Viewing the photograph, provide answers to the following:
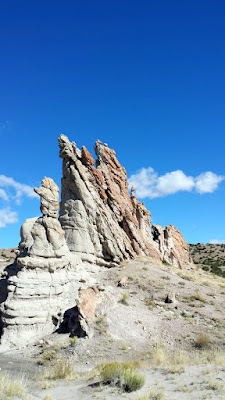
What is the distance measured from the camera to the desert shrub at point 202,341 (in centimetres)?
1407

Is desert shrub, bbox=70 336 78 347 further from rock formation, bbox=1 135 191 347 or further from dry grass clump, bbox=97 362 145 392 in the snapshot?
dry grass clump, bbox=97 362 145 392

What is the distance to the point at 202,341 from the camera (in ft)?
46.4

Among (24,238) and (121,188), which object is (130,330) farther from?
(121,188)

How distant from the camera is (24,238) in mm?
20047

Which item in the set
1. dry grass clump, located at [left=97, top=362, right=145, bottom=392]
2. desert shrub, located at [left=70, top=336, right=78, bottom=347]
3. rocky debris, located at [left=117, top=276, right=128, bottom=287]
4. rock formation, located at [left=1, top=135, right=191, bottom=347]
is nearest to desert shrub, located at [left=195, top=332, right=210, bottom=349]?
rock formation, located at [left=1, top=135, right=191, bottom=347]

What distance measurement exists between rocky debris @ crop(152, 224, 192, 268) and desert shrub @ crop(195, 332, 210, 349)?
760 inches

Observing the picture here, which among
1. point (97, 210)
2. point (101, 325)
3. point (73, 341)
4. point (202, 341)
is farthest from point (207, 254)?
point (73, 341)

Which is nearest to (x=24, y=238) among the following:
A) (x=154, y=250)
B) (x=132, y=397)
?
(x=132, y=397)

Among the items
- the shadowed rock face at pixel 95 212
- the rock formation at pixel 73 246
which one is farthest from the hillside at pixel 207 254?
the shadowed rock face at pixel 95 212

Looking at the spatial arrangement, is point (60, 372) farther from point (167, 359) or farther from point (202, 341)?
point (202, 341)

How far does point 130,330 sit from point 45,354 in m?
4.52

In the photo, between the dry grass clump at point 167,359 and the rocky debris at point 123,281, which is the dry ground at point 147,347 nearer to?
the dry grass clump at point 167,359

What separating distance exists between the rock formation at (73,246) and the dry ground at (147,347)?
1.09 metres

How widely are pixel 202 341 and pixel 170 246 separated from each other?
25045 millimetres
